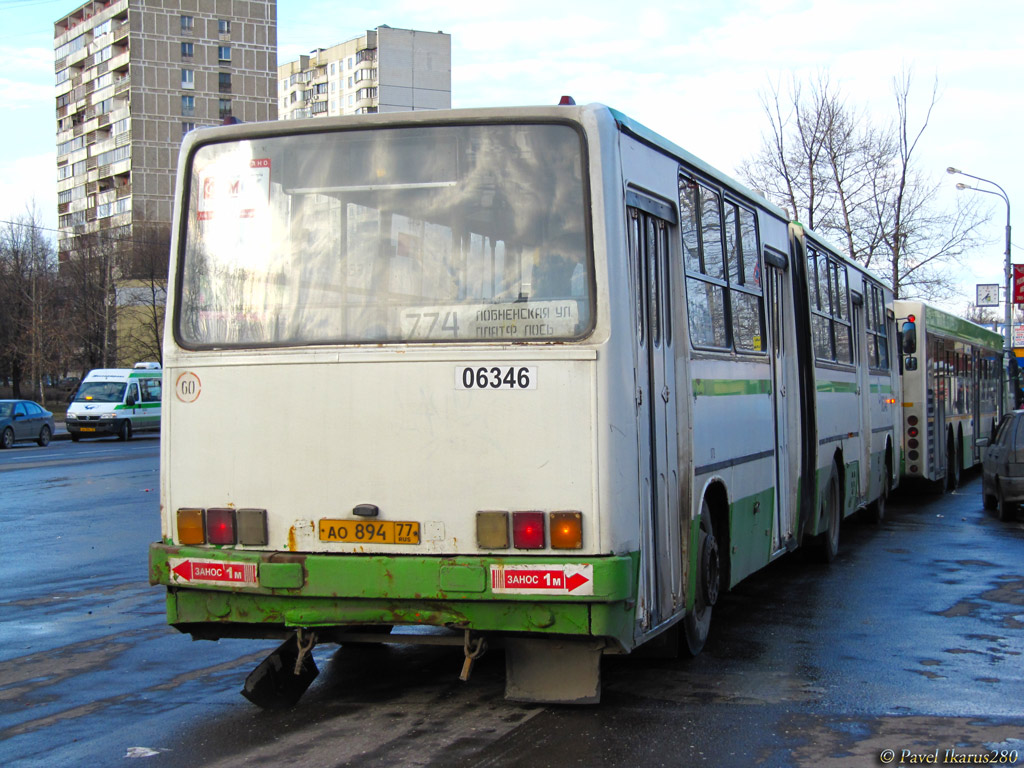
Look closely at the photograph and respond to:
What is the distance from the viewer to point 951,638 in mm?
8430

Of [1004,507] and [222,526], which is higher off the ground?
[222,526]

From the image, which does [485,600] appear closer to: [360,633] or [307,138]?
[360,633]

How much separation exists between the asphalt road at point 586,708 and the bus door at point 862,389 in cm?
293

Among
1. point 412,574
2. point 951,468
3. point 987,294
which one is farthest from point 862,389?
point 987,294

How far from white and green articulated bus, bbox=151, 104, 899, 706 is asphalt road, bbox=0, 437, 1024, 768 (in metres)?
0.41

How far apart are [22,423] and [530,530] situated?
34.7 m

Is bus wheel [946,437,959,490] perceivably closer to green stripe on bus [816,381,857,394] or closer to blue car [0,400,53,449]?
green stripe on bus [816,381,857,394]

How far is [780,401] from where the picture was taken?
985 centimetres

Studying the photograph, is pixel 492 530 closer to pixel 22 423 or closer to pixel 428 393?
pixel 428 393

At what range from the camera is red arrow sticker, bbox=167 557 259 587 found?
19.6ft

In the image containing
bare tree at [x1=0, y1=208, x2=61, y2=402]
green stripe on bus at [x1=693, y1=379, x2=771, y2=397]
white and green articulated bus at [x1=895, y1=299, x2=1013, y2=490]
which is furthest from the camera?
bare tree at [x1=0, y1=208, x2=61, y2=402]

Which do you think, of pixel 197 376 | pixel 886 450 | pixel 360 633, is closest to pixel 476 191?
pixel 197 376

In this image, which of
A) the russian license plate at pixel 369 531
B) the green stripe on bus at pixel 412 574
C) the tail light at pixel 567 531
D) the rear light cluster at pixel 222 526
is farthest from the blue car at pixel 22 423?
the tail light at pixel 567 531

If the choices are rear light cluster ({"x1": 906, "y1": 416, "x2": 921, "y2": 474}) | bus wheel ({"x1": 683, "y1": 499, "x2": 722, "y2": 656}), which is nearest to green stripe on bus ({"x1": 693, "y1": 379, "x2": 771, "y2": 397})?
bus wheel ({"x1": 683, "y1": 499, "x2": 722, "y2": 656})
